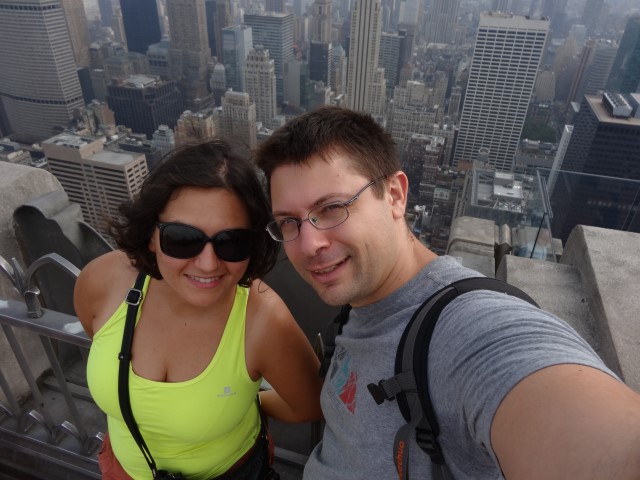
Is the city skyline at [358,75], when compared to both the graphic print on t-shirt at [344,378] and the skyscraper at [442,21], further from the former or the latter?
the graphic print on t-shirt at [344,378]

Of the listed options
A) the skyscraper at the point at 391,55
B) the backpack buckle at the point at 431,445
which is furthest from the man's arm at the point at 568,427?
the skyscraper at the point at 391,55

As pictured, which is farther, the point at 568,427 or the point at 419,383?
the point at 419,383

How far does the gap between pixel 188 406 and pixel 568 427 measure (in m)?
0.94

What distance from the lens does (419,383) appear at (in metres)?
0.88

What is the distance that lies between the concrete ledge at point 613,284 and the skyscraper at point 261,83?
4563cm

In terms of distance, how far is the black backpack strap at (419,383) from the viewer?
865 millimetres

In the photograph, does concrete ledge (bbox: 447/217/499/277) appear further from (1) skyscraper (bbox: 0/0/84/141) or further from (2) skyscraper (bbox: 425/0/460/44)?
(2) skyscraper (bbox: 425/0/460/44)

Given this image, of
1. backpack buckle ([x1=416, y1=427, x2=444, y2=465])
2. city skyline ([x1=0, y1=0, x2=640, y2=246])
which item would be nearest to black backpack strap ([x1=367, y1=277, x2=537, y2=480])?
backpack buckle ([x1=416, y1=427, x2=444, y2=465])

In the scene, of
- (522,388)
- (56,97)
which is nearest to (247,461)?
(522,388)

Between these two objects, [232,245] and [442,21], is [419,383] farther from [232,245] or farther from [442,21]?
[442,21]

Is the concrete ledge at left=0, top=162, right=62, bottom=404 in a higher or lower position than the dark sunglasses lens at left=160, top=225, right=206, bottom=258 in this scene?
lower

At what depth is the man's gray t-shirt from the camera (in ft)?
2.54

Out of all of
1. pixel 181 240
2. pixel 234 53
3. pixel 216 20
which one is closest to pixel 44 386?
pixel 181 240

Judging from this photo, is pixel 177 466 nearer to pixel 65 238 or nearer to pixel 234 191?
pixel 234 191
